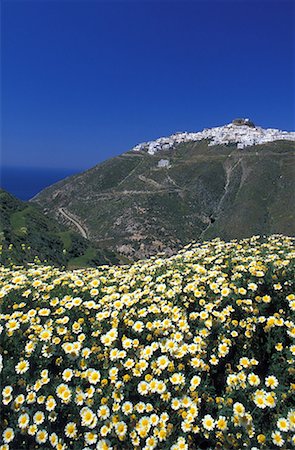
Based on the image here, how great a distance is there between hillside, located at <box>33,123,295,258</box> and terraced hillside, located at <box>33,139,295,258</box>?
29 centimetres

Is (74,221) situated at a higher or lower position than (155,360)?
lower

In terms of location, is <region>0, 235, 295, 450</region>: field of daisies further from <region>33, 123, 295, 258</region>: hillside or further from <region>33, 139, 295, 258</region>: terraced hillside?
<region>33, 139, 295, 258</region>: terraced hillside

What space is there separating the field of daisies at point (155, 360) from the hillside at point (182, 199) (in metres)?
85.3

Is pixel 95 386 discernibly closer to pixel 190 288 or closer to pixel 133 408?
pixel 133 408

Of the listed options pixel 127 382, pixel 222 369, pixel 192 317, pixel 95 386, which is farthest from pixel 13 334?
pixel 222 369

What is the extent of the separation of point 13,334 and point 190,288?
252 centimetres

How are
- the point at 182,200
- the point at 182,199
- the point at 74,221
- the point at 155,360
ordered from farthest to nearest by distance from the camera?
the point at 182,199 < the point at 182,200 < the point at 74,221 < the point at 155,360

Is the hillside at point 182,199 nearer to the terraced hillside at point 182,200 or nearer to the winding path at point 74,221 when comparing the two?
the terraced hillside at point 182,200

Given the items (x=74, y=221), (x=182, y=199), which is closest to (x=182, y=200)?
(x=182, y=199)

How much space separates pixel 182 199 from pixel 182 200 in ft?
2.66

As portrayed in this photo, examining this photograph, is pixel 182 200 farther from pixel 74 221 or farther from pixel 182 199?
pixel 74 221

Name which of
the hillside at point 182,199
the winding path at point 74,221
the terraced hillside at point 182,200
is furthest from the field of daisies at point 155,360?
the winding path at point 74,221

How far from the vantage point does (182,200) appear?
126 metres

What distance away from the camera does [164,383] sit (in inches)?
149
